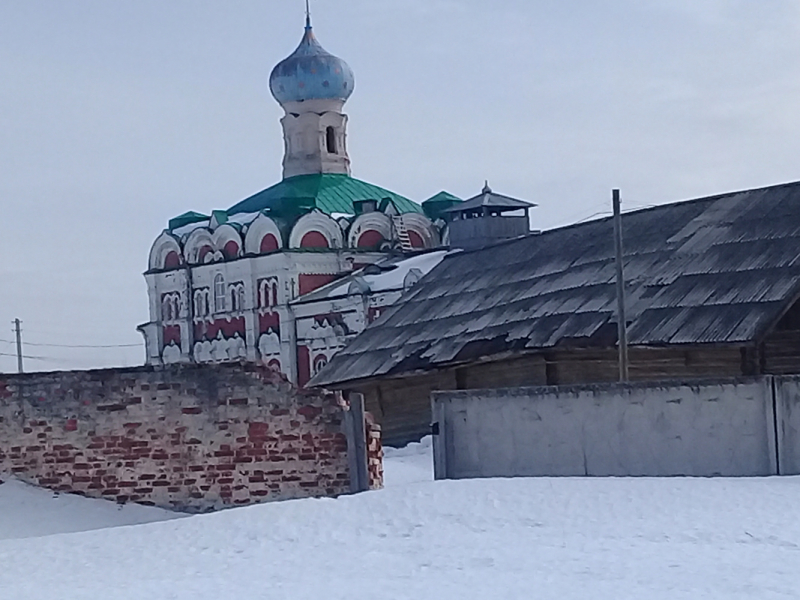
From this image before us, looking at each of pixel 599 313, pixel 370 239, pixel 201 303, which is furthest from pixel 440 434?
pixel 201 303

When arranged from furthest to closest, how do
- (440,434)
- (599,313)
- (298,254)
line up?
1. (298,254)
2. (599,313)
3. (440,434)

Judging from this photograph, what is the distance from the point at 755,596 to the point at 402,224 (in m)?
36.0

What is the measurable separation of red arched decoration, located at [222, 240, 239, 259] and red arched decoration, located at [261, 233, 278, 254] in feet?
3.83

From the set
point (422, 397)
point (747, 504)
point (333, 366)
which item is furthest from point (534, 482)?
A: point (333, 366)

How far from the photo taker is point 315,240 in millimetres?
41969

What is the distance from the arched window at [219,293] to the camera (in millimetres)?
43250

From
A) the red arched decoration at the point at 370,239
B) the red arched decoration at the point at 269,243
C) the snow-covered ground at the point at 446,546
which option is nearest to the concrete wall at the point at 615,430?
the snow-covered ground at the point at 446,546

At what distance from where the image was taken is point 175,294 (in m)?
45.0

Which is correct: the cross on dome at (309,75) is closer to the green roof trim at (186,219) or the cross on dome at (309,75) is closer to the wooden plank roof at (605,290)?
the green roof trim at (186,219)

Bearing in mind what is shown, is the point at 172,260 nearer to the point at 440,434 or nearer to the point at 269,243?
the point at 269,243

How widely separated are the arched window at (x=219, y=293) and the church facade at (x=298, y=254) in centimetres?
4

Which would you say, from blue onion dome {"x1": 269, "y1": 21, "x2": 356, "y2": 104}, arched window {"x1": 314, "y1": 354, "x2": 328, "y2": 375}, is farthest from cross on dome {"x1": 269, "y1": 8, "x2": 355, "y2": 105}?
arched window {"x1": 314, "y1": 354, "x2": 328, "y2": 375}

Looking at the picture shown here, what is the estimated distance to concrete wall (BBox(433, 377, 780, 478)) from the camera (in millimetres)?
11938

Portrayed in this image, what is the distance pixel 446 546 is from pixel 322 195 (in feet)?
117
